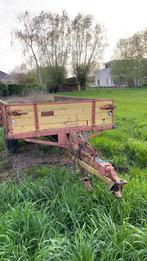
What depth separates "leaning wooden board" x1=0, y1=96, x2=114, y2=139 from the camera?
384cm

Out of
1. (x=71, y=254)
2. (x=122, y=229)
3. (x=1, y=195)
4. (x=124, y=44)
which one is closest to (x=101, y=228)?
(x=122, y=229)

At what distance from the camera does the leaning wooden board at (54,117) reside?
3.84m

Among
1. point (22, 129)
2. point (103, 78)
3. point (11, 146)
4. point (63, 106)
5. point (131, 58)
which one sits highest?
point (131, 58)

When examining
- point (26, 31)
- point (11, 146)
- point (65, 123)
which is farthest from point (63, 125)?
point (26, 31)

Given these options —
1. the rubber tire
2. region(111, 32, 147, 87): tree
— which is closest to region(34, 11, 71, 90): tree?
region(111, 32, 147, 87): tree

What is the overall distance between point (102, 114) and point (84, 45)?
1202 inches

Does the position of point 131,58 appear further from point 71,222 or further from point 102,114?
point 71,222

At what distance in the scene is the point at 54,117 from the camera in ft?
13.5

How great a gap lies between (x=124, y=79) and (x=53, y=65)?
13734 mm

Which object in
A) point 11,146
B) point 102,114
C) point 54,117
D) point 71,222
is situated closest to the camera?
point 71,222

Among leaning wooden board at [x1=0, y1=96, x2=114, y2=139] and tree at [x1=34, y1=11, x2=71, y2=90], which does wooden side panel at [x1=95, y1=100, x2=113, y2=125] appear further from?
tree at [x1=34, y1=11, x2=71, y2=90]

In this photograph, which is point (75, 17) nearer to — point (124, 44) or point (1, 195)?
point (124, 44)

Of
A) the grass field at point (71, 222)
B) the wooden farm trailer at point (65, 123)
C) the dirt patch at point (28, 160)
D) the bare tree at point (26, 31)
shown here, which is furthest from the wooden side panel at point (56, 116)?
the bare tree at point (26, 31)

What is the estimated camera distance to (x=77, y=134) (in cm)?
423
